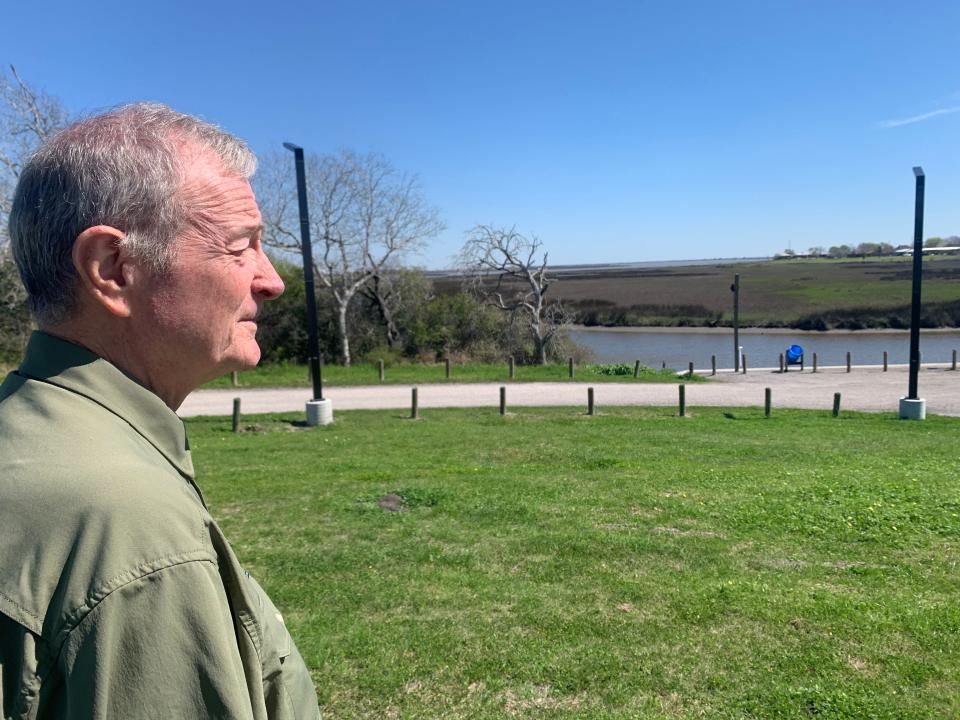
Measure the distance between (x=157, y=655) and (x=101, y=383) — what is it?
0.45 m

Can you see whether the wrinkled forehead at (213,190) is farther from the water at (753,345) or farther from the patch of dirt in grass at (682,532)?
the water at (753,345)

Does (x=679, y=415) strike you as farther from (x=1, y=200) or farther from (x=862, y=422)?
(x=1, y=200)

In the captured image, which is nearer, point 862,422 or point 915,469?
point 915,469

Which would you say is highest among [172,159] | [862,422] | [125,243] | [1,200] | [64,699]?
[1,200]

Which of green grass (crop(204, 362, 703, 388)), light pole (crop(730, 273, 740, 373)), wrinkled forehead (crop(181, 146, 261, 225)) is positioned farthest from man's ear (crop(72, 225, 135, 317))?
light pole (crop(730, 273, 740, 373))

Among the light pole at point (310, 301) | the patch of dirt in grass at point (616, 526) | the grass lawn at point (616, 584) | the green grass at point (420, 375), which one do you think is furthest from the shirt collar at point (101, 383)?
the green grass at point (420, 375)

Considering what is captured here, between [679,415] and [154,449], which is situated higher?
[154,449]

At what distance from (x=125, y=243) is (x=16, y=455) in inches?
14.3

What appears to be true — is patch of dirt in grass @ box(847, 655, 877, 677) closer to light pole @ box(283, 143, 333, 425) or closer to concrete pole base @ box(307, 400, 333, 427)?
light pole @ box(283, 143, 333, 425)

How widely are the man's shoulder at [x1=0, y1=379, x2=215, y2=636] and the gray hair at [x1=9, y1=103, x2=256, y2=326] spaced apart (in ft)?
0.79

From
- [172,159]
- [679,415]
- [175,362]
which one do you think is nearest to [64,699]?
[175,362]

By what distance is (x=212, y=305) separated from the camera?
1313 mm

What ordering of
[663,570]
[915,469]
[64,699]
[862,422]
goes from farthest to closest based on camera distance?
[862,422] → [915,469] → [663,570] → [64,699]

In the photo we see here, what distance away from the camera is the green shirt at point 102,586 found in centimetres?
95
